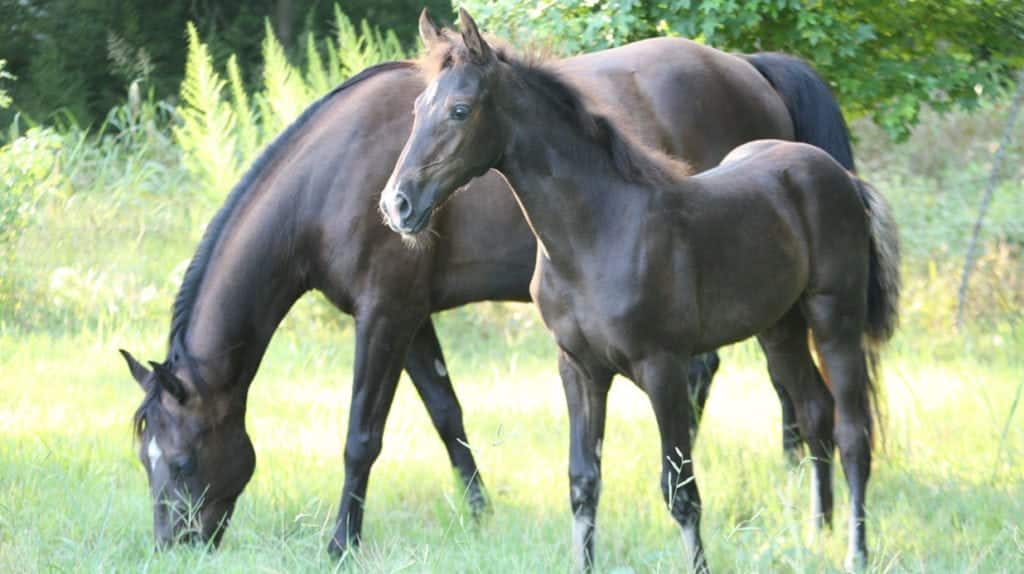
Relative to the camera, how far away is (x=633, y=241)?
434cm

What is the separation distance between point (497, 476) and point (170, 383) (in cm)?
172

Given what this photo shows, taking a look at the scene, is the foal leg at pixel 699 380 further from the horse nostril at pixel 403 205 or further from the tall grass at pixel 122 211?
the tall grass at pixel 122 211

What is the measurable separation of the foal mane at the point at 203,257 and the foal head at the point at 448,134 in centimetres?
143

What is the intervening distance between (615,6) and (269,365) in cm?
304

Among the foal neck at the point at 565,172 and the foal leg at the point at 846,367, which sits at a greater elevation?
the foal neck at the point at 565,172

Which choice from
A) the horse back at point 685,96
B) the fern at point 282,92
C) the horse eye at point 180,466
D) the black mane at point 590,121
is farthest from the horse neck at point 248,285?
the fern at point 282,92

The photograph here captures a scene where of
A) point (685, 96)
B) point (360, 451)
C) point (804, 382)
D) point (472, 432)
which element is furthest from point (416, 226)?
point (472, 432)

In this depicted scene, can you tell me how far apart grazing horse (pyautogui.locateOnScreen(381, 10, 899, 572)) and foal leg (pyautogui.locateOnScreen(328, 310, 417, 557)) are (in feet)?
3.27

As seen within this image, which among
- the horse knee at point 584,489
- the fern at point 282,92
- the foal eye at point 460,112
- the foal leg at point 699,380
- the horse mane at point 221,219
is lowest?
the foal leg at point 699,380

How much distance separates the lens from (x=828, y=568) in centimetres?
444

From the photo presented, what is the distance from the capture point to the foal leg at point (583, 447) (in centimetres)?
454

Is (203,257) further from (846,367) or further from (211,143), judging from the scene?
(211,143)

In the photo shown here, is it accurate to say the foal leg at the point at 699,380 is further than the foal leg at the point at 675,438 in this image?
Yes

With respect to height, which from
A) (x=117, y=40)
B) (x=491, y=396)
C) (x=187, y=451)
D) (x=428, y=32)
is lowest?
(x=491, y=396)
